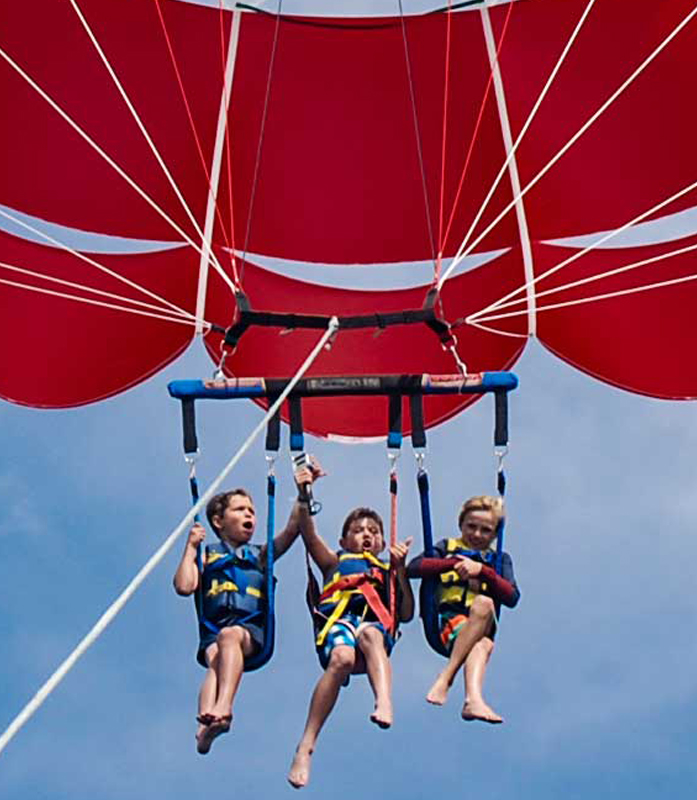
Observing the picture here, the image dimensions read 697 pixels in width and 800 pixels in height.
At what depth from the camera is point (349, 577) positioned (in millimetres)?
6590

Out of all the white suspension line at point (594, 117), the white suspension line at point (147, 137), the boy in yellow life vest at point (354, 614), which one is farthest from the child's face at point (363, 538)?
the white suspension line at point (594, 117)

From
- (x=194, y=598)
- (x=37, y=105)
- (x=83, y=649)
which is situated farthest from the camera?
(x=37, y=105)

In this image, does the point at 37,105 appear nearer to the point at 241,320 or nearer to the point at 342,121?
the point at 342,121

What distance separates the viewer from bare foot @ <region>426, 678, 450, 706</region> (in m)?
6.34

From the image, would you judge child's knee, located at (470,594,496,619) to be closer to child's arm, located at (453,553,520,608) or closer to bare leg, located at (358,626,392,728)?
child's arm, located at (453,553,520,608)

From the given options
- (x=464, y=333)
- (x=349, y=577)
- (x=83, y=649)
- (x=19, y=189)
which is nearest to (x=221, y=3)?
(x=19, y=189)

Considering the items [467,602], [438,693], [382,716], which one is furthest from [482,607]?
[382,716]

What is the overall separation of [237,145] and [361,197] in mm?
626

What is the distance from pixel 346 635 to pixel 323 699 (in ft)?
0.79

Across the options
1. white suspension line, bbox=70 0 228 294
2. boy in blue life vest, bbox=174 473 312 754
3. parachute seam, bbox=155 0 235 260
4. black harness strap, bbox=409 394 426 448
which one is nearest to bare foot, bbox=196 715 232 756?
boy in blue life vest, bbox=174 473 312 754

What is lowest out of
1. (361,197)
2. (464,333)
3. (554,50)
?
(464,333)

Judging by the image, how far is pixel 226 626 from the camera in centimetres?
645

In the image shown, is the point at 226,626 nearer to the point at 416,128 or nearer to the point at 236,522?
the point at 236,522

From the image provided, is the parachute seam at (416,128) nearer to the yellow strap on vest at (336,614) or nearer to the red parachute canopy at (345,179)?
the red parachute canopy at (345,179)
